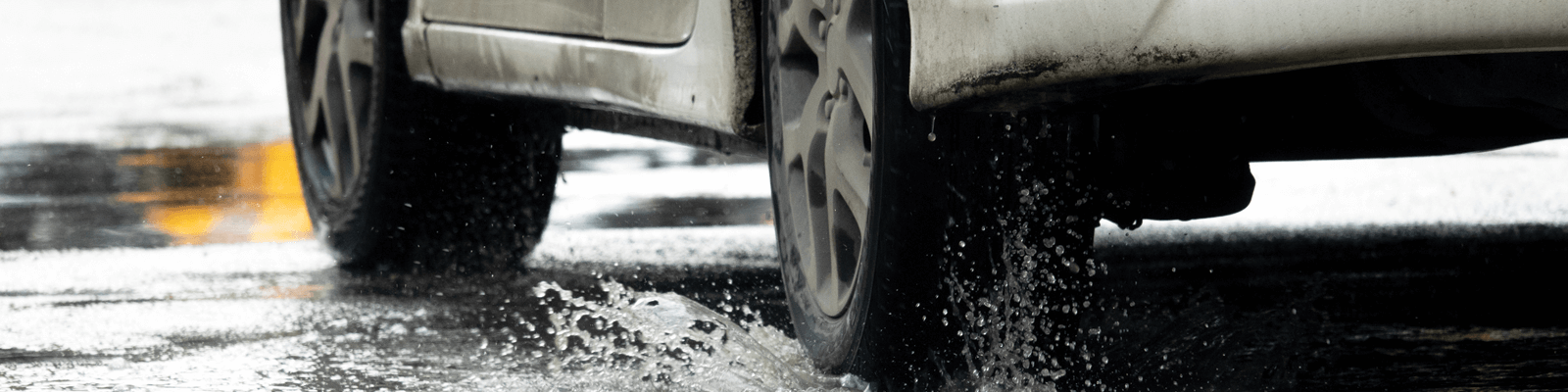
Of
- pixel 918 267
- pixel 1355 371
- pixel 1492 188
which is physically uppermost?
pixel 918 267

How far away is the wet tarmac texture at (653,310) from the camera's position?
2895mm

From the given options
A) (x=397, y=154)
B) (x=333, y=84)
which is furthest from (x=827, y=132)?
(x=333, y=84)

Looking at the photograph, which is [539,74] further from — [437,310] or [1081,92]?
[1081,92]

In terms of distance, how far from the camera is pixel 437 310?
378 centimetres

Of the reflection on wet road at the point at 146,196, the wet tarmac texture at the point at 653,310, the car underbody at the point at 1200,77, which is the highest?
the car underbody at the point at 1200,77

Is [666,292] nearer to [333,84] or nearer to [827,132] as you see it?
[333,84]

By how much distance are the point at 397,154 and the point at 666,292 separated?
740 mm

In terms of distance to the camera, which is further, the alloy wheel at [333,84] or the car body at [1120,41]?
the alloy wheel at [333,84]

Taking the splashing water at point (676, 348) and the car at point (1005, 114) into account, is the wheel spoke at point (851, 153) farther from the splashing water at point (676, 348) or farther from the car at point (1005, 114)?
the splashing water at point (676, 348)

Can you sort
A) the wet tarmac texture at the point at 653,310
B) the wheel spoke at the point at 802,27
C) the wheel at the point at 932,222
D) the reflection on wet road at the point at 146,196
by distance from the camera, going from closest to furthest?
the wheel at the point at 932,222
the wheel spoke at the point at 802,27
the wet tarmac texture at the point at 653,310
the reflection on wet road at the point at 146,196

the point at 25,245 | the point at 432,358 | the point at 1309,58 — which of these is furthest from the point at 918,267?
the point at 25,245

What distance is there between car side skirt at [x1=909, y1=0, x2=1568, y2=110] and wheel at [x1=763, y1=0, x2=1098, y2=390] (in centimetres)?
10

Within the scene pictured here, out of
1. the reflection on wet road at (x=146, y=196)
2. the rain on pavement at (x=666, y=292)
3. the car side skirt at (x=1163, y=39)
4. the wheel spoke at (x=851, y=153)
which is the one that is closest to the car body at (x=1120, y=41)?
the car side skirt at (x=1163, y=39)

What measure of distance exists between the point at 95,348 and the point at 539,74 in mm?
928
